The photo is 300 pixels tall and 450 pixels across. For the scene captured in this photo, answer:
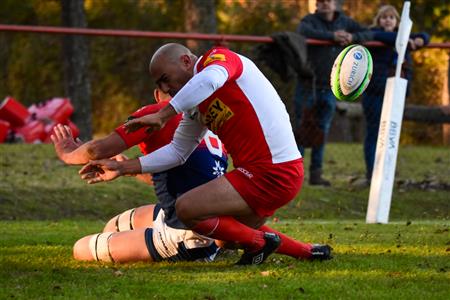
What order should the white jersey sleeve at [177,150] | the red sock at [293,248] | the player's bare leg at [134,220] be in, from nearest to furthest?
the white jersey sleeve at [177,150]
the red sock at [293,248]
the player's bare leg at [134,220]

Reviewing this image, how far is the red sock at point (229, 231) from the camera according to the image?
6691 millimetres

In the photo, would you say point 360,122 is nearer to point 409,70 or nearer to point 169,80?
point 409,70

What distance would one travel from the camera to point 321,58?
12594 millimetres

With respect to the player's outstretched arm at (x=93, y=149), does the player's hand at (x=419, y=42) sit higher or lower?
higher

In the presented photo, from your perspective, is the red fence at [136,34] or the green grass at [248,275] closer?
the green grass at [248,275]

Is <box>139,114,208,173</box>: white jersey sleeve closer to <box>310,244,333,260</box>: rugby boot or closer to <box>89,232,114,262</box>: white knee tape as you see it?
<box>89,232,114,262</box>: white knee tape

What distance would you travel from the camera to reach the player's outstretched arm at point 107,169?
22.0 feet

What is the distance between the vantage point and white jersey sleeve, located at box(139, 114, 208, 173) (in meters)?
6.91

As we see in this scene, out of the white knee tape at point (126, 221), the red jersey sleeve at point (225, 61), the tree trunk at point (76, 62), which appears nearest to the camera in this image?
the red jersey sleeve at point (225, 61)

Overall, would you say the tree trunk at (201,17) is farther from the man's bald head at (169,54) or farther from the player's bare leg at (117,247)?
the man's bald head at (169,54)

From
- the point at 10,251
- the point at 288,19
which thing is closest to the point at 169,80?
the point at 10,251

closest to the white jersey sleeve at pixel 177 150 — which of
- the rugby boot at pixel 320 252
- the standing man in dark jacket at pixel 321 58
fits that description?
the rugby boot at pixel 320 252

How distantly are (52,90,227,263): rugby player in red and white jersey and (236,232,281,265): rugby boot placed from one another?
0.31m

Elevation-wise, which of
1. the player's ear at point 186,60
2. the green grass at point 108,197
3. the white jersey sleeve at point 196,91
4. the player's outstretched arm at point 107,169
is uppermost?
the player's ear at point 186,60
